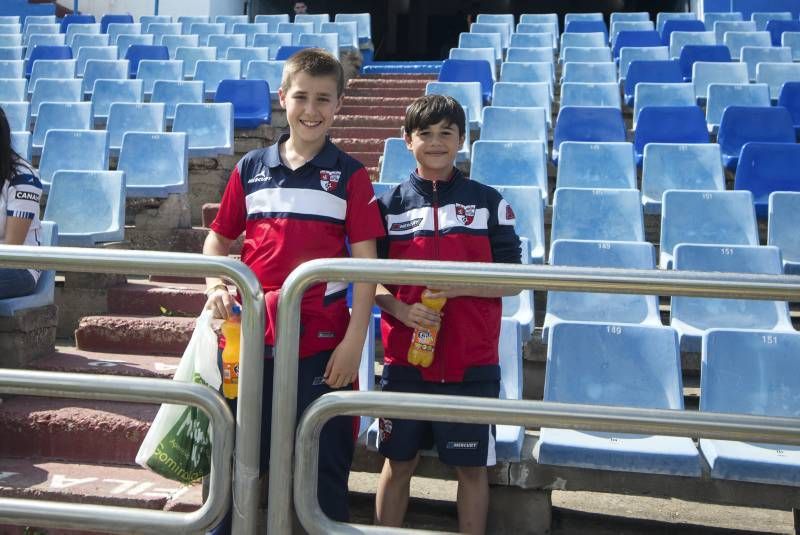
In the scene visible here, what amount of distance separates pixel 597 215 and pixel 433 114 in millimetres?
2327

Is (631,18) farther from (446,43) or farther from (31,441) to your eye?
(31,441)

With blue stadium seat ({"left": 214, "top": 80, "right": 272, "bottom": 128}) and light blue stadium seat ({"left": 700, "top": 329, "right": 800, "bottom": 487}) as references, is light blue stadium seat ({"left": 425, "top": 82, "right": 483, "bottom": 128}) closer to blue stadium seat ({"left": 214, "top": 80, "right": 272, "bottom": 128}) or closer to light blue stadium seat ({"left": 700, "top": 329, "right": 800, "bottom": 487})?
blue stadium seat ({"left": 214, "top": 80, "right": 272, "bottom": 128})

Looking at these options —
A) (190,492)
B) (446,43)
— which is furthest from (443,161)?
(446,43)

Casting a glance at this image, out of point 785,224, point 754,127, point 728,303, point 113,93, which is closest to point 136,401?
point 728,303

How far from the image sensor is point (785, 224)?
438 cm

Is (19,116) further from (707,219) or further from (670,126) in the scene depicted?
(707,219)

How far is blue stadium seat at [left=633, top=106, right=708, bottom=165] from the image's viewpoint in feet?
20.5

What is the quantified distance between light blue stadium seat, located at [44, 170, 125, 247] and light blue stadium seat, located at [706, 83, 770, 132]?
15.5 feet

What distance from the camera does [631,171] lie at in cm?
540

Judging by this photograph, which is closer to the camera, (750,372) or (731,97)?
(750,372)

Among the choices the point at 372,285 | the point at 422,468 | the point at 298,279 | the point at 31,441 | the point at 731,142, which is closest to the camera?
the point at 298,279

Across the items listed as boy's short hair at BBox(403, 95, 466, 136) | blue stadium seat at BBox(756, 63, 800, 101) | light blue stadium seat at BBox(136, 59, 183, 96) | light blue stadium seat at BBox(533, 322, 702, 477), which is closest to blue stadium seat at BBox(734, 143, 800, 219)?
blue stadium seat at BBox(756, 63, 800, 101)

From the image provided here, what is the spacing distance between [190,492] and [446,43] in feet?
58.6

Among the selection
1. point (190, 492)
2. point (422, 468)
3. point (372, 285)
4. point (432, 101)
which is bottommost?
point (190, 492)
